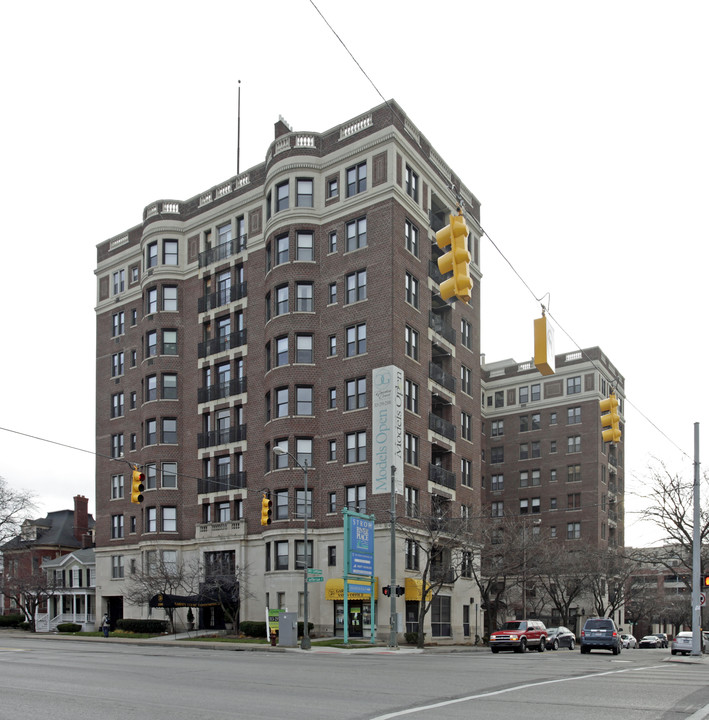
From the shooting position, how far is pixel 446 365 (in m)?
60.1

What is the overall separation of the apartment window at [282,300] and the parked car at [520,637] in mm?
23244

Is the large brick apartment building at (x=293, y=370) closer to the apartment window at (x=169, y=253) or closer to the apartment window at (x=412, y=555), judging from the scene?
the apartment window at (x=169, y=253)

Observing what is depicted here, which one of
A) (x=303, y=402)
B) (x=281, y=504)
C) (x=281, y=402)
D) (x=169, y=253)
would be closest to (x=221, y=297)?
(x=169, y=253)

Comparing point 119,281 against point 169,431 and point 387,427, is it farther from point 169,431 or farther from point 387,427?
point 387,427

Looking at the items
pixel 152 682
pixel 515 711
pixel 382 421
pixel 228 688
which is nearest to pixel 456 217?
pixel 515 711

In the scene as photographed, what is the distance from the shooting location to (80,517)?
307ft

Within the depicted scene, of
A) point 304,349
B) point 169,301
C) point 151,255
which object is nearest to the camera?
point 304,349

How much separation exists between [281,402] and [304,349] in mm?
3597

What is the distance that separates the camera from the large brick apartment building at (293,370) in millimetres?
52062

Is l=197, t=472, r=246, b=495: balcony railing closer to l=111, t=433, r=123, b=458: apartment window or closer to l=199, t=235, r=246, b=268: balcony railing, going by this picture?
l=111, t=433, r=123, b=458: apartment window

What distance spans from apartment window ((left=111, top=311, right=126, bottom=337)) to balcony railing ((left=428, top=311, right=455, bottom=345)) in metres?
25.8

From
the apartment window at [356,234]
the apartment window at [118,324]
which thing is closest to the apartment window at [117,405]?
the apartment window at [118,324]

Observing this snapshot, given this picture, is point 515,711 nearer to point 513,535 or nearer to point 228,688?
point 228,688

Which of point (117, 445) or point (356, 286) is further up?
point (356, 286)
